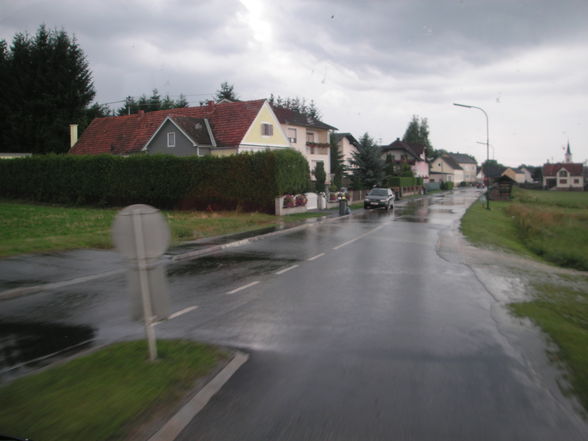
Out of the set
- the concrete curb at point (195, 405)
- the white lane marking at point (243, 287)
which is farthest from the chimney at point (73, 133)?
the concrete curb at point (195, 405)

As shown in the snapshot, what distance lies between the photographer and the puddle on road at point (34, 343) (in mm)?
5387

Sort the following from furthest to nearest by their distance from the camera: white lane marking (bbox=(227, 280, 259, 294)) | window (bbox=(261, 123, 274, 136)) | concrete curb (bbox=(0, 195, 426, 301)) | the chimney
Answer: the chimney < window (bbox=(261, 123, 274, 136)) < white lane marking (bbox=(227, 280, 259, 294)) < concrete curb (bbox=(0, 195, 426, 301))

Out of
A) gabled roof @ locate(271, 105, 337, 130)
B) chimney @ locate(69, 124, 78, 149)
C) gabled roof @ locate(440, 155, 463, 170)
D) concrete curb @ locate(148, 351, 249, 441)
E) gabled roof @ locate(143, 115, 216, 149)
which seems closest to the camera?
concrete curb @ locate(148, 351, 249, 441)

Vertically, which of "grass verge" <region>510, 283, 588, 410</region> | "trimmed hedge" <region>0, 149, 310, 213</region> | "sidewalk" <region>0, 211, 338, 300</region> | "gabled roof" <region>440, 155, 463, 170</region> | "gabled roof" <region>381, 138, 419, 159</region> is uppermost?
"gabled roof" <region>381, 138, 419, 159</region>

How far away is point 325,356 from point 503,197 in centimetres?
6152

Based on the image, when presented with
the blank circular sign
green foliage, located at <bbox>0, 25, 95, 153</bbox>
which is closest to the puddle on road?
the blank circular sign

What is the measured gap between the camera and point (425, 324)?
7.05 meters

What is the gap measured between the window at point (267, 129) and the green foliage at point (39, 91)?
22.9 meters

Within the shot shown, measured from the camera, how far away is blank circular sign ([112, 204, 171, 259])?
503 cm

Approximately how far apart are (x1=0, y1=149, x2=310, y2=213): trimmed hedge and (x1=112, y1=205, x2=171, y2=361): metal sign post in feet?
72.8

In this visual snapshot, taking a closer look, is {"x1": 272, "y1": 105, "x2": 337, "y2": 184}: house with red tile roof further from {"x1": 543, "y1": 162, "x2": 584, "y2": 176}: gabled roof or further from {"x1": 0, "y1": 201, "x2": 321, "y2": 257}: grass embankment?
{"x1": 543, "y1": 162, "x2": 584, "y2": 176}: gabled roof

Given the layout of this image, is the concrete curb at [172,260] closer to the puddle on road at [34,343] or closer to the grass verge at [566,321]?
the puddle on road at [34,343]

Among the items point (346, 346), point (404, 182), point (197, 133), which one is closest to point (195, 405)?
point (346, 346)

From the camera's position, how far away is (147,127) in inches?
1693
